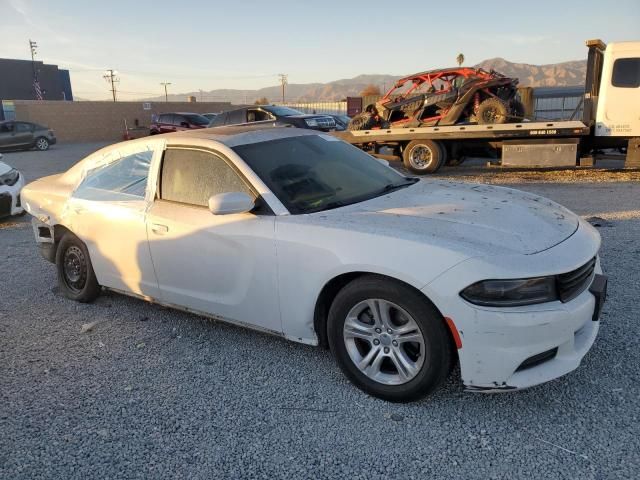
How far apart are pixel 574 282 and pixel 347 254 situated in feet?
3.94

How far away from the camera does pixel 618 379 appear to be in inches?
121

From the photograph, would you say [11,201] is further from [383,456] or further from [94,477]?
[383,456]

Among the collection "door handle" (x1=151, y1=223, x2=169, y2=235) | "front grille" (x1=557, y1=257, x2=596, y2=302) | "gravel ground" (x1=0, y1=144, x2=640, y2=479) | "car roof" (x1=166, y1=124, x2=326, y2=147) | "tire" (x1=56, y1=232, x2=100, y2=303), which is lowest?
"gravel ground" (x1=0, y1=144, x2=640, y2=479)

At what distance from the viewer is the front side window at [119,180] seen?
13.6 feet

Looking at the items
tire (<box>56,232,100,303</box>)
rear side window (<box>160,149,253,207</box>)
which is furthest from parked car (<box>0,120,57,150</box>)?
rear side window (<box>160,149,253,207</box>)

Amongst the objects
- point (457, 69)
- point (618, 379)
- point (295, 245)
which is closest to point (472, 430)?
point (618, 379)

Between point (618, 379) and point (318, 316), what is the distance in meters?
1.78

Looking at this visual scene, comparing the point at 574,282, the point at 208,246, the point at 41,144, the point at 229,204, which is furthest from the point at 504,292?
the point at 41,144

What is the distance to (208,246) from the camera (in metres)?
3.58

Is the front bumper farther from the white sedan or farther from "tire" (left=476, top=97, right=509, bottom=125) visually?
"tire" (left=476, top=97, right=509, bottom=125)

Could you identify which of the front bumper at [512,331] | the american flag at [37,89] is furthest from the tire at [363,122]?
the american flag at [37,89]

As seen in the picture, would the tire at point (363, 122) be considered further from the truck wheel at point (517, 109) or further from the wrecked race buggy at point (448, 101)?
→ the truck wheel at point (517, 109)

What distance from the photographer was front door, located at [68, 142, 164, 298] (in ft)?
13.3

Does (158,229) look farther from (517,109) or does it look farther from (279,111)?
(279,111)
